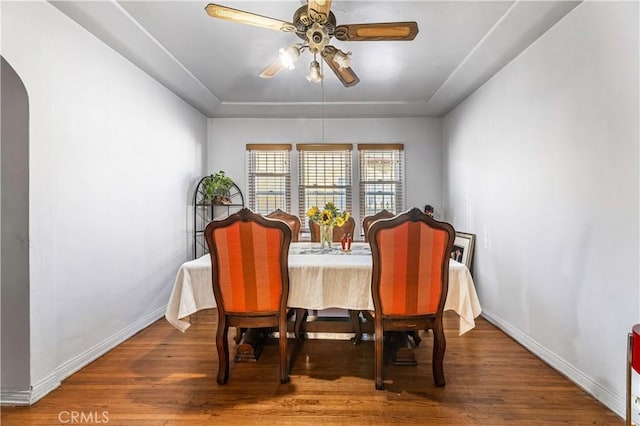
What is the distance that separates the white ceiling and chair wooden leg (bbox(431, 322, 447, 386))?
2288mm

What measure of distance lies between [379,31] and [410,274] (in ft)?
5.15

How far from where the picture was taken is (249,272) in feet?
6.67

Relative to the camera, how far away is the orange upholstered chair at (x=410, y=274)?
1.93 meters

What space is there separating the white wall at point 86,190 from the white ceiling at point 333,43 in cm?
31

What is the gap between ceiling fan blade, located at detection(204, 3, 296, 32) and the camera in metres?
1.82

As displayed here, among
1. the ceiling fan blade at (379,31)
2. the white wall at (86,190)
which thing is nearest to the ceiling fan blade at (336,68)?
the ceiling fan blade at (379,31)

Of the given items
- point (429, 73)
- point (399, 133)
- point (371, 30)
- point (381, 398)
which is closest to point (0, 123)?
point (371, 30)

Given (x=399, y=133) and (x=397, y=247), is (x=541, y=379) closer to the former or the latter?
(x=397, y=247)

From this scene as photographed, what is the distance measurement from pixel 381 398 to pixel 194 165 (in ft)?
12.5

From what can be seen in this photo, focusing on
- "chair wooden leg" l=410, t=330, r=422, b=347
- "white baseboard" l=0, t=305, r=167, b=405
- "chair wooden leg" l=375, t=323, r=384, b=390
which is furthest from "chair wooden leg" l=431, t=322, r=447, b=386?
"white baseboard" l=0, t=305, r=167, b=405

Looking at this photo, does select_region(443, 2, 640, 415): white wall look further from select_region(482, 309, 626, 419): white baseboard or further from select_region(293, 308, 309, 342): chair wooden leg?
select_region(293, 308, 309, 342): chair wooden leg

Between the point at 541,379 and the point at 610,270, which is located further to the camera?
the point at 541,379

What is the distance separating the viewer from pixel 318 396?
77.3 inches

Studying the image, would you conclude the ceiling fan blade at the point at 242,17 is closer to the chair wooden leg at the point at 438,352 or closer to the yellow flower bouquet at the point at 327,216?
the yellow flower bouquet at the point at 327,216
